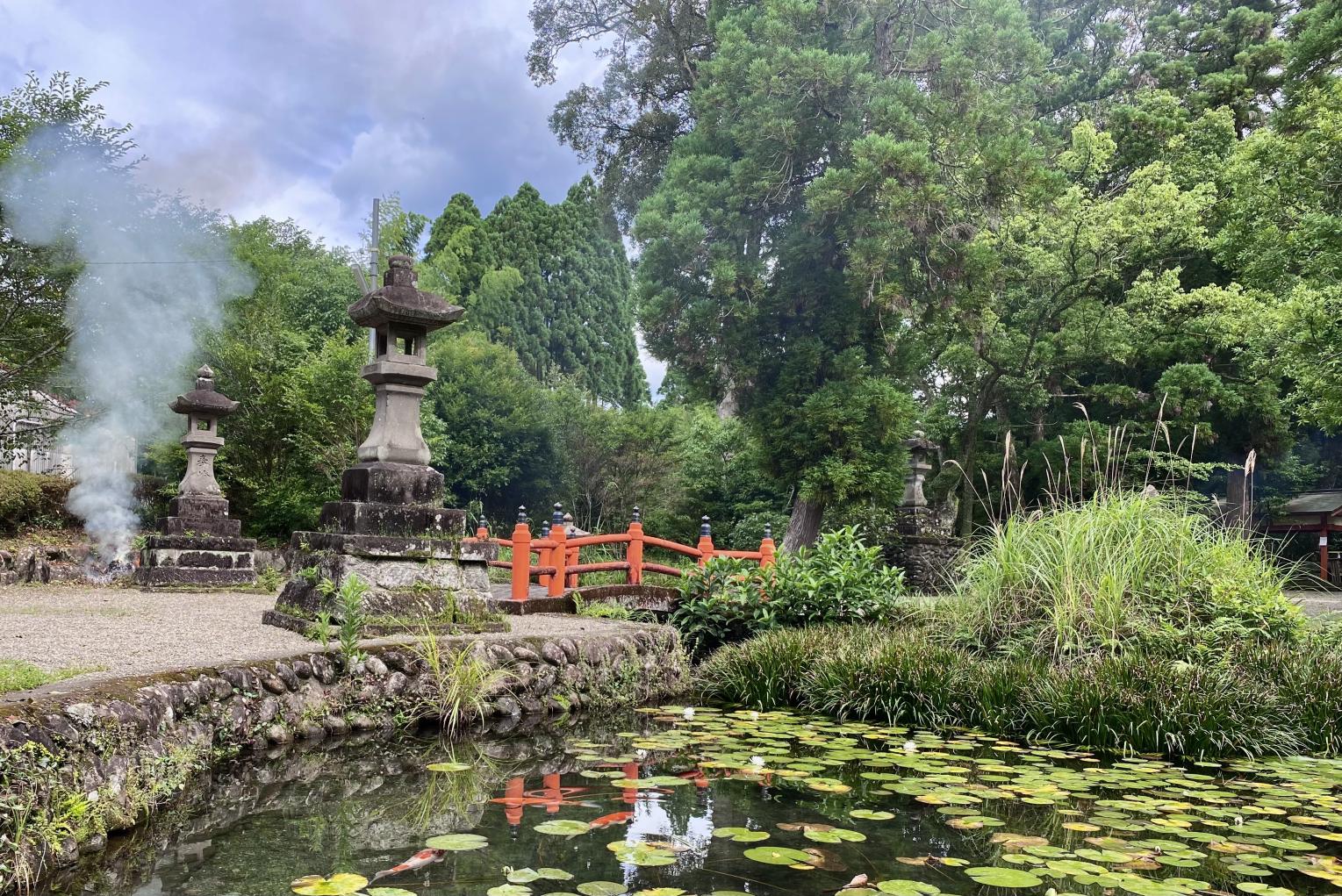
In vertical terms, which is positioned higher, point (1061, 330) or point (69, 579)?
→ point (1061, 330)

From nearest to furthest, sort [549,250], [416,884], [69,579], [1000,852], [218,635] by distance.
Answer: [416,884]
[1000,852]
[218,635]
[69,579]
[549,250]

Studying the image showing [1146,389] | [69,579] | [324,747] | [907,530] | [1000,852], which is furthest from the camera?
[1146,389]

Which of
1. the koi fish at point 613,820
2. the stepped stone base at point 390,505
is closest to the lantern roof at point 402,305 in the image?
the stepped stone base at point 390,505

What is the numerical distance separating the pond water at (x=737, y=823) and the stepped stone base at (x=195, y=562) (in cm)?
702

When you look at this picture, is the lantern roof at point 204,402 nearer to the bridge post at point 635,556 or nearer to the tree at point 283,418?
the tree at point 283,418

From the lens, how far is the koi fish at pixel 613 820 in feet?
11.2

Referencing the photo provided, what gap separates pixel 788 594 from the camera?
7.80 m

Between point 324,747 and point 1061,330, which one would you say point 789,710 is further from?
point 1061,330

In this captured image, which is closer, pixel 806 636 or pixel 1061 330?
pixel 806 636

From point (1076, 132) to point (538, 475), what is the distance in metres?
13.3

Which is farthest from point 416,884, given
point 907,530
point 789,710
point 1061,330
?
point 1061,330

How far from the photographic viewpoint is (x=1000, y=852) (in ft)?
10.6

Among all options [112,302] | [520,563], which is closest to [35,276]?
[112,302]

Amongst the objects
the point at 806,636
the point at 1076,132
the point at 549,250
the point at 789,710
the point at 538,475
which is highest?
the point at 549,250
